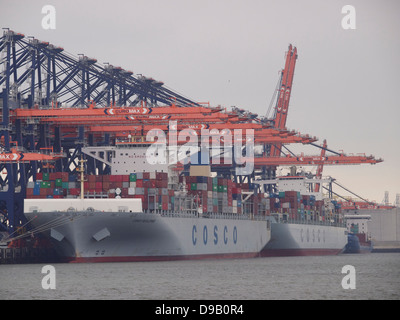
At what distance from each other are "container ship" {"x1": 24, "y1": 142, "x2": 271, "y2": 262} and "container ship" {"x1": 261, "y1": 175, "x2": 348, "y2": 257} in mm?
19365

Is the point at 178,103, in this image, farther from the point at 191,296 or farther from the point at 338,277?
the point at 191,296

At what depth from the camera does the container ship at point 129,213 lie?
65062 mm

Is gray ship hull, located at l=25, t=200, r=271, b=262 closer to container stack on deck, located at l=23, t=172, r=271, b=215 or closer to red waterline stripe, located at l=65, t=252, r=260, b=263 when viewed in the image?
red waterline stripe, located at l=65, t=252, r=260, b=263

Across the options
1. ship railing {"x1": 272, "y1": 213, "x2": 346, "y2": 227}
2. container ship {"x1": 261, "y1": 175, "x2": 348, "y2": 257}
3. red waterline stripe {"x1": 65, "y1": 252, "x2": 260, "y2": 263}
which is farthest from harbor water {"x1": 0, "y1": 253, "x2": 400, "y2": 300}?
ship railing {"x1": 272, "y1": 213, "x2": 346, "y2": 227}

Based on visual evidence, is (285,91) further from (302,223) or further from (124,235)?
(124,235)

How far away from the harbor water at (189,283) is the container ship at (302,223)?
3199 cm

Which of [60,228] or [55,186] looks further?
[55,186]

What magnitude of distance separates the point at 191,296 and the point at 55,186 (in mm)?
27922

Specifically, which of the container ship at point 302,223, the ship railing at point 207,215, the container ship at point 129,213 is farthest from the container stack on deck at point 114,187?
the container ship at point 302,223

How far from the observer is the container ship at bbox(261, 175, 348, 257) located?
321 ft

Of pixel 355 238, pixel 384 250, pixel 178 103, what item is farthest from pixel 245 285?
pixel 384 250

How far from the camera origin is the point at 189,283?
164 feet
